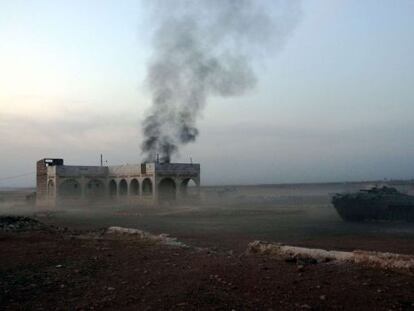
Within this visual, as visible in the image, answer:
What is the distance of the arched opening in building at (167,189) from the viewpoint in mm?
45438

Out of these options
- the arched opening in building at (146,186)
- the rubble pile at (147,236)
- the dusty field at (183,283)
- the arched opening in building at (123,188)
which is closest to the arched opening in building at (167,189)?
the arched opening in building at (146,186)

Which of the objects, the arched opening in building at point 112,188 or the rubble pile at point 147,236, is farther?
the arched opening in building at point 112,188

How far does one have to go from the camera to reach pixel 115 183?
164 ft

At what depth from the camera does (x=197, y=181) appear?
47.6 m

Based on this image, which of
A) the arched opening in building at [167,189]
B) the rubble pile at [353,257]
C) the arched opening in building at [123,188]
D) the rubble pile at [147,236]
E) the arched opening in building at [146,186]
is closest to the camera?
the rubble pile at [353,257]

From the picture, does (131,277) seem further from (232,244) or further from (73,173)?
(73,173)

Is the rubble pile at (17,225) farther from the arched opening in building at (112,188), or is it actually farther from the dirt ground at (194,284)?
the arched opening in building at (112,188)

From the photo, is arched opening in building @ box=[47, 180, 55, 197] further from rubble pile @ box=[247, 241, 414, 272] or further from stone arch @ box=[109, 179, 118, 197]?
rubble pile @ box=[247, 241, 414, 272]

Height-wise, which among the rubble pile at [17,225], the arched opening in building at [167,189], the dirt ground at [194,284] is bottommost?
the dirt ground at [194,284]

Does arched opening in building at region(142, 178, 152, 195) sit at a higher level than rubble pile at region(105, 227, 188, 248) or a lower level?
higher

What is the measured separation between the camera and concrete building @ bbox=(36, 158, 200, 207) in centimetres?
4494

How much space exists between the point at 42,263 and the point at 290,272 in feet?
19.0

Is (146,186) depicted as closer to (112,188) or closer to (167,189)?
(167,189)

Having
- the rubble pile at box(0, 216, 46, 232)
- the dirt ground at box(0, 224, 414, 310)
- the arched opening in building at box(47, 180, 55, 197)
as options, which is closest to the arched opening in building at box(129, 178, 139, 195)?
the arched opening in building at box(47, 180, 55, 197)
